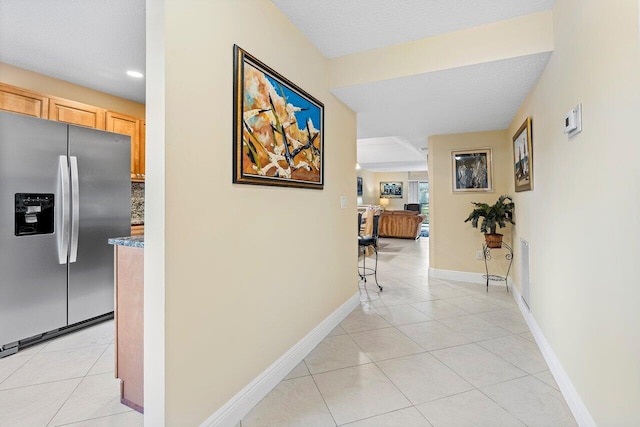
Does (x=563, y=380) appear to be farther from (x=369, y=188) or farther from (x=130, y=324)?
(x=369, y=188)

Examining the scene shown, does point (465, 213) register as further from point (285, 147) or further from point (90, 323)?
point (90, 323)

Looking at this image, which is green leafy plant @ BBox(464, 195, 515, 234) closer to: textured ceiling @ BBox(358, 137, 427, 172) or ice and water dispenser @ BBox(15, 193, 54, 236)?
textured ceiling @ BBox(358, 137, 427, 172)

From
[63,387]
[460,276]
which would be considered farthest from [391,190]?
[63,387]

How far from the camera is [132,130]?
11.4 feet

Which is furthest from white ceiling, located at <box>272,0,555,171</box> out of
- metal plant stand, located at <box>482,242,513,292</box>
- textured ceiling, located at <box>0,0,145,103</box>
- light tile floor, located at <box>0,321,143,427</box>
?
light tile floor, located at <box>0,321,143,427</box>

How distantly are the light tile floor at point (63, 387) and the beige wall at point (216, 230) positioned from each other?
609 millimetres

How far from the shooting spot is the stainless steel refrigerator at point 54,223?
2242mm

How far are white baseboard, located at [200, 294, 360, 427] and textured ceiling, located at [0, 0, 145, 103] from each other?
2493mm

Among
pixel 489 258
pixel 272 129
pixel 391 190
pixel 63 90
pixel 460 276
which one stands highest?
pixel 63 90

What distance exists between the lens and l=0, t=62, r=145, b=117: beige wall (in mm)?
2738

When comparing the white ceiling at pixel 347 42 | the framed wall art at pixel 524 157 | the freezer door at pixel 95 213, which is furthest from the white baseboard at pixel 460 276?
the freezer door at pixel 95 213

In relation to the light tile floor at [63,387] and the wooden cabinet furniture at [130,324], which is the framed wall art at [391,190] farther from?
the wooden cabinet furniture at [130,324]

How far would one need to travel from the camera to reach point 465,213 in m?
4.33

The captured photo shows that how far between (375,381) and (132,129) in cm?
368
